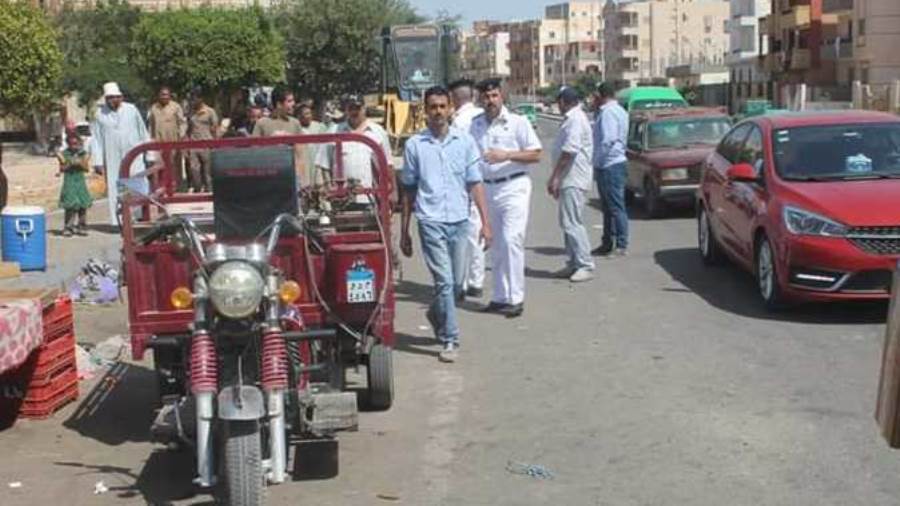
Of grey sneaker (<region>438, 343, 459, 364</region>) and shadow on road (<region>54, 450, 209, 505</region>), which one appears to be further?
grey sneaker (<region>438, 343, 459, 364</region>)

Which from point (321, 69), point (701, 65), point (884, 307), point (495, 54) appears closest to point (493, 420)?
point (884, 307)

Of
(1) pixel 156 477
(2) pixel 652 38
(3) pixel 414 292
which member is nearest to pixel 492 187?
(3) pixel 414 292

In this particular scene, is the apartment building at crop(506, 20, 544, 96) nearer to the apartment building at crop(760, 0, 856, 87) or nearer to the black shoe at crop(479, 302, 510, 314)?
the apartment building at crop(760, 0, 856, 87)

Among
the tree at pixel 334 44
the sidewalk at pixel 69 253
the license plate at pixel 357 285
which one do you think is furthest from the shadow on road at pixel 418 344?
the tree at pixel 334 44

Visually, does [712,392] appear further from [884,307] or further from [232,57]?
[232,57]

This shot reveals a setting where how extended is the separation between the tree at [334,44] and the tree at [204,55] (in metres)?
9.61

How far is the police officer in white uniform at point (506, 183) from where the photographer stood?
416 inches

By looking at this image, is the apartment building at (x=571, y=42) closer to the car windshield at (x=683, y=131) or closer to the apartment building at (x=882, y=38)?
the apartment building at (x=882, y=38)

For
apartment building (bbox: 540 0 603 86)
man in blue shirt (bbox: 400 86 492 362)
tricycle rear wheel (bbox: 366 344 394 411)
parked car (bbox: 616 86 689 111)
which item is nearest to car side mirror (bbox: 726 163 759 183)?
man in blue shirt (bbox: 400 86 492 362)

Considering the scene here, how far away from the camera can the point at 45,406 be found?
25.5ft

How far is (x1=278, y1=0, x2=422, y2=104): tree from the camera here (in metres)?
59.0

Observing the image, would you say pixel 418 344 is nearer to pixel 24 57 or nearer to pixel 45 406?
pixel 45 406

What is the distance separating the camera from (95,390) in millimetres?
8516

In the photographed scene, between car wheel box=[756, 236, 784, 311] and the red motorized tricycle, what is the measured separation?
364cm
